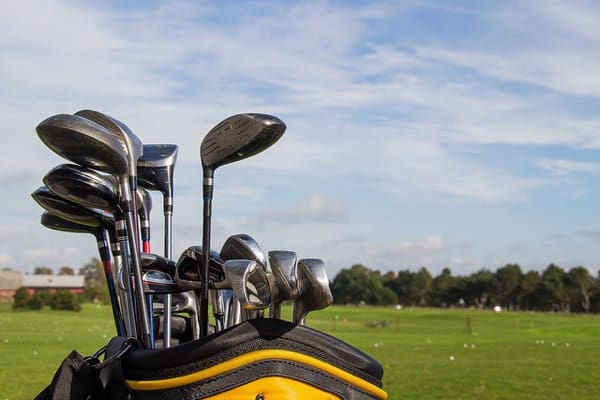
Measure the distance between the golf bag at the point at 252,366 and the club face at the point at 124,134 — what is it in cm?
69

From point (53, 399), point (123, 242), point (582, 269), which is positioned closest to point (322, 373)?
point (53, 399)

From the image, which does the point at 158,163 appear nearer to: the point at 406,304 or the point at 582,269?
the point at 582,269

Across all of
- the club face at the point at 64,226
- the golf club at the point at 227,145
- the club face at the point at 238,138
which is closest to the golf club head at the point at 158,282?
the golf club at the point at 227,145

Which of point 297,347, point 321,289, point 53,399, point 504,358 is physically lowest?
point 504,358

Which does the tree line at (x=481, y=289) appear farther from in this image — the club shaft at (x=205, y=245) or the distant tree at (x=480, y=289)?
the club shaft at (x=205, y=245)

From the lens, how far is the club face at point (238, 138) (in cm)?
202

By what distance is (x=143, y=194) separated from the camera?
272cm

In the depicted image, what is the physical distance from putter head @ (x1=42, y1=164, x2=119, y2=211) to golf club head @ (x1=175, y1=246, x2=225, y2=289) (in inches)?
11.5

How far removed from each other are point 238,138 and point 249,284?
1.49ft

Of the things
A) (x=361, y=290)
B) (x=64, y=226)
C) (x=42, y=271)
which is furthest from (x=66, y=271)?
(x=64, y=226)

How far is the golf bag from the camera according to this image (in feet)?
5.44

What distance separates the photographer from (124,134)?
233cm

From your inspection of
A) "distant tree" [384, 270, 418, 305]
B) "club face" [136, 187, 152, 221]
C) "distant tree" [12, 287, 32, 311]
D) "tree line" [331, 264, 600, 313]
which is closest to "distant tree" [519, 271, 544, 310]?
"tree line" [331, 264, 600, 313]

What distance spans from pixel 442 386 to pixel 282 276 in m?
8.54
